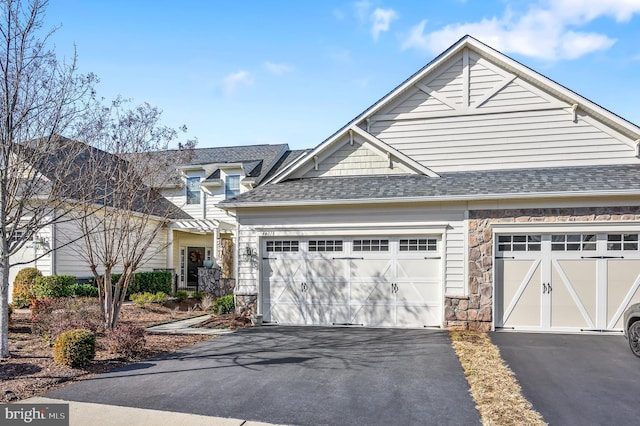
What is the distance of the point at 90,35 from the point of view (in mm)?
8570

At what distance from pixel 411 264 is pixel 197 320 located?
6.49 metres

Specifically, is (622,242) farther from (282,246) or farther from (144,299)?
(144,299)

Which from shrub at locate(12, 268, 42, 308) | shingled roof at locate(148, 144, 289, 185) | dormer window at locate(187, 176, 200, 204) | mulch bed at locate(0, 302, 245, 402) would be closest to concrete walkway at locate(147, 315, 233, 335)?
mulch bed at locate(0, 302, 245, 402)

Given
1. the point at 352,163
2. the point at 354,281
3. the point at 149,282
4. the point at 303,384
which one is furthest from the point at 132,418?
the point at 149,282

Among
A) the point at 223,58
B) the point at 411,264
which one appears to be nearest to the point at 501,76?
the point at 411,264

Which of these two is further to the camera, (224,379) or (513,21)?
(513,21)

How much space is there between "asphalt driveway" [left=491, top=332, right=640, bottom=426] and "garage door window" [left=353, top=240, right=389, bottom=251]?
132 inches

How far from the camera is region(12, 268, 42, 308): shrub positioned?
13297 mm

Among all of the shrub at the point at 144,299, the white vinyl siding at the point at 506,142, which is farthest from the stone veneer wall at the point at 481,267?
the shrub at the point at 144,299

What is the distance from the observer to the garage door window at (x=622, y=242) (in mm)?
9594

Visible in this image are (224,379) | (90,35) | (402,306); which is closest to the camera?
(224,379)

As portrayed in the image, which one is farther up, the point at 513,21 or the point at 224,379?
the point at 513,21

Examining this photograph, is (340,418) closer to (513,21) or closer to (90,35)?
(90,35)

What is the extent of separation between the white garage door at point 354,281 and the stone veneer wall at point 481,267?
50 centimetres
